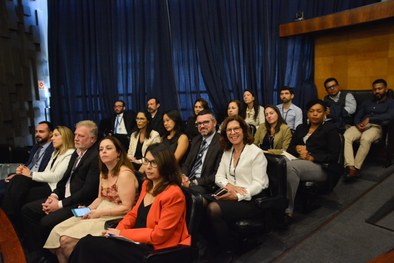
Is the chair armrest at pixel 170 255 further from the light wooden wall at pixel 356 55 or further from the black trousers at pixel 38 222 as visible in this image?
the light wooden wall at pixel 356 55

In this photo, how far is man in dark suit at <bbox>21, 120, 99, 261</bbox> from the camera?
2389 millimetres

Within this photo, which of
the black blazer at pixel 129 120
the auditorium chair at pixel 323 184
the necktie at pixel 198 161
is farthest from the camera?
the black blazer at pixel 129 120

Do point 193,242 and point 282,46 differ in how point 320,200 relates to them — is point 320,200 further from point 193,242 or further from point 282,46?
point 282,46

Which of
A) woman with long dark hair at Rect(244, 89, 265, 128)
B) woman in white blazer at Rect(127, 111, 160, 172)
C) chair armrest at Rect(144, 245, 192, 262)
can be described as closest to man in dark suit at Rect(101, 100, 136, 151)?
woman in white blazer at Rect(127, 111, 160, 172)

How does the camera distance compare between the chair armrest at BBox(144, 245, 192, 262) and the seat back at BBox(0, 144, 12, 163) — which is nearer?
the chair armrest at BBox(144, 245, 192, 262)

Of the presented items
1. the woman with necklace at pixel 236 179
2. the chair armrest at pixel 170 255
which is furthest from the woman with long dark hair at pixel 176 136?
the chair armrest at pixel 170 255

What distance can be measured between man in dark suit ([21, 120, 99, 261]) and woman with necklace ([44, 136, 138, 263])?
175 mm

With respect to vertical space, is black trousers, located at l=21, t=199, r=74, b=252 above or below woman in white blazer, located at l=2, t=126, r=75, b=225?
below

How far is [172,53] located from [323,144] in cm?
314

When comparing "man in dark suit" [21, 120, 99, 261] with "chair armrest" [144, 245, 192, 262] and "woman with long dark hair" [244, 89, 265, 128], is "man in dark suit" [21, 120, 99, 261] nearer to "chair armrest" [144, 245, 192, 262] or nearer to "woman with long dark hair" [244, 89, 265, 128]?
"chair armrest" [144, 245, 192, 262]

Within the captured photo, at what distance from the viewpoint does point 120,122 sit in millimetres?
5121

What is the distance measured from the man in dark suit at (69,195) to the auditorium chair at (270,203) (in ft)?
3.70

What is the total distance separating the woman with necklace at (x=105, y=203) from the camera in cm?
205

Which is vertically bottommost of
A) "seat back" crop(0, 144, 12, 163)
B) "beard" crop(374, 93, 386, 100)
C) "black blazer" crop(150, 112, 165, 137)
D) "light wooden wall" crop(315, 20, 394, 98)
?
"seat back" crop(0, 144, 12, 163)
